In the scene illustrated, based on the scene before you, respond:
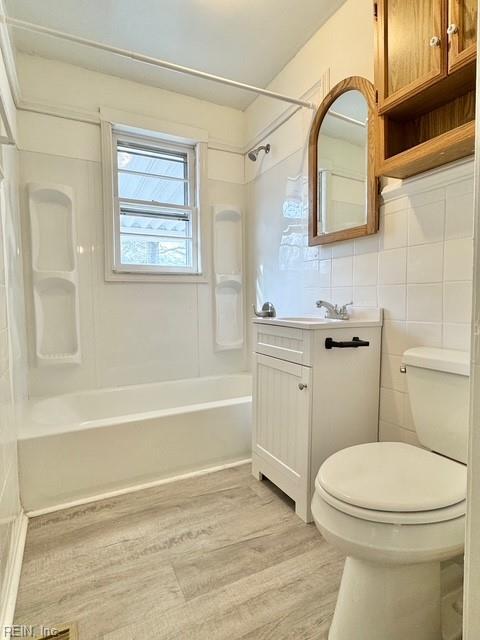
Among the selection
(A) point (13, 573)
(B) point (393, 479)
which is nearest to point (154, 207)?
(A) point (13, 573)

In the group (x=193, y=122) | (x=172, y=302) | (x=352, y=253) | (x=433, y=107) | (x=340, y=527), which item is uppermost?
(x=193, y=122)

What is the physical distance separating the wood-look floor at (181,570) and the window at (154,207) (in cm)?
166

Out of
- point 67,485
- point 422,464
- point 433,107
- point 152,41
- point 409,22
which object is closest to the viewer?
point 422,464

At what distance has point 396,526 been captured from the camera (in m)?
0.86

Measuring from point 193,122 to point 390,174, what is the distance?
187cm

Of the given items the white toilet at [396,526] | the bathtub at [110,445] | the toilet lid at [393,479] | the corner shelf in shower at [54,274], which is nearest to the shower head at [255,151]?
the corner shelf in shower at [54,274]

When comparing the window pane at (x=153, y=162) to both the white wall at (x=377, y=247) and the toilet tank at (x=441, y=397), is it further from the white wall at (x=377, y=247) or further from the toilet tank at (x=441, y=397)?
the toilet tank at (x=441, y=397)

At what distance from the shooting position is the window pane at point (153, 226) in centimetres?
260

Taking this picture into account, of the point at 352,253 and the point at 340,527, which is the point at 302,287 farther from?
the point at 340,527

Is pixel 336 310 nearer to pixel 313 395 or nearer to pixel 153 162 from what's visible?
pixel 313 395

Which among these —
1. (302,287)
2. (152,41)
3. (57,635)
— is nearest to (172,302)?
(302,287)

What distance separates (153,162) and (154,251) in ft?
2.39

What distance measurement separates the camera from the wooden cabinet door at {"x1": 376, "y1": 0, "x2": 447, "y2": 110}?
1.14 meters

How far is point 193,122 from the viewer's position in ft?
8.77
